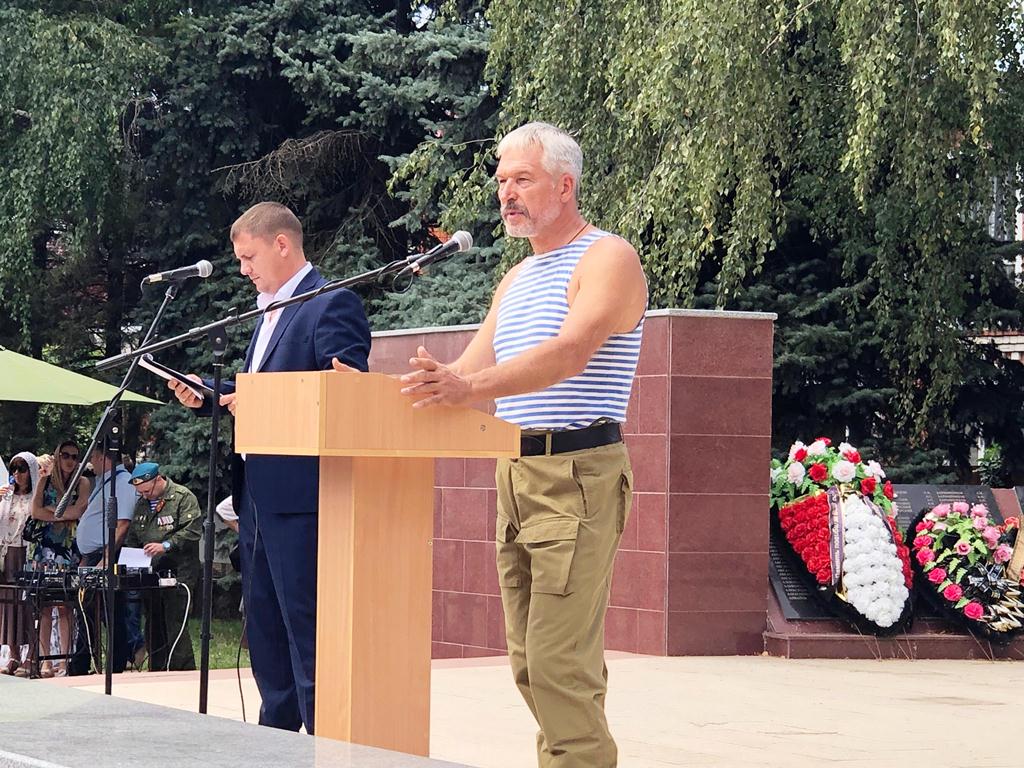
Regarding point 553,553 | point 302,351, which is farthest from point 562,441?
point 302,351

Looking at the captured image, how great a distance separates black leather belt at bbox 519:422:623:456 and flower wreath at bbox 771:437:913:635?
20.5ft

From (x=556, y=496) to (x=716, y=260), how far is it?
37.4ft

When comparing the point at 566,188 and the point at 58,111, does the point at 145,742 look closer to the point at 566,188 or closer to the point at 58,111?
the point at 566,188

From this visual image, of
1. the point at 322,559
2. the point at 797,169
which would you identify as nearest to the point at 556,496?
the point at 322,559

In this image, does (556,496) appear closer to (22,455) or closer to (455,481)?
(455,481)

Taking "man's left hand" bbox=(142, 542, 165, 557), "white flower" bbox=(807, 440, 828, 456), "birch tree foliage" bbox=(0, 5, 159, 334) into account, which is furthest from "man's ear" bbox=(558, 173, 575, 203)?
"birch tree foliage" bbox=(0, 5, 159, 334)

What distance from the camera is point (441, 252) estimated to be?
166 inches

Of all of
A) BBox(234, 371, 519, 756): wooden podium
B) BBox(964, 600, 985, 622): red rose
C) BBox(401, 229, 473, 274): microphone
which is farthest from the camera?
BBox(964, 600, 985, 622): red rose

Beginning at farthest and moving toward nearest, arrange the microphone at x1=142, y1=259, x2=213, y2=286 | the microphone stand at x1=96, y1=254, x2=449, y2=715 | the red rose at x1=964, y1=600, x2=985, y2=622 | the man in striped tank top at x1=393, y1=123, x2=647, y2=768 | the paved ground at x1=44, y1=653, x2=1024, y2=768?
the red rose at x1=964, y1=600, x2=985, y2=622 → the paved ground at x1=44, y1=653, x2=1024, y2=768 → the microphone at x1=142, y1=259, x2=213, y2=286 → the microphone stand at x1=96, y1=254, x2=449, y2=715 → the man in striped tank top at x1=393, y1=123, x2=647, y2=768

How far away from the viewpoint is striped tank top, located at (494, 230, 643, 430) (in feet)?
13.0

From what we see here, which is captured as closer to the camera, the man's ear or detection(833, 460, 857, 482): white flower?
the man's ear

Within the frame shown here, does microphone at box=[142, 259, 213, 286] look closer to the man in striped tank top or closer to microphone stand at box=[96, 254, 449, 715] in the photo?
microphone stand at box=[96, 254, 449, 715]

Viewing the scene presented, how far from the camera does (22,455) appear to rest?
1409 cm

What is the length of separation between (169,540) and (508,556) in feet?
27.5
